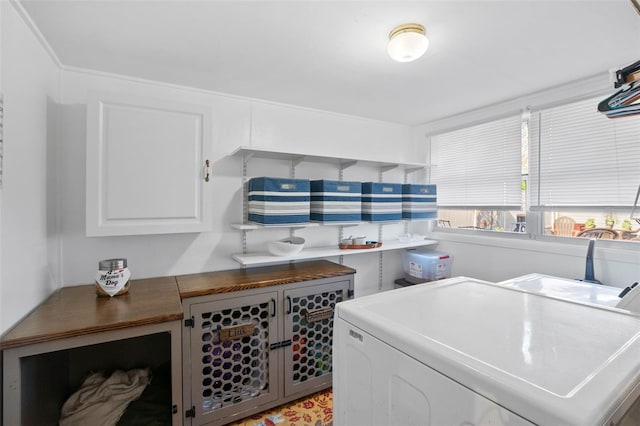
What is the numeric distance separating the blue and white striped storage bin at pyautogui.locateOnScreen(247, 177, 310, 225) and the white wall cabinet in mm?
334

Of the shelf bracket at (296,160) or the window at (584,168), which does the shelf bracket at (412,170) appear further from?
the shelf bracket at (296,160)

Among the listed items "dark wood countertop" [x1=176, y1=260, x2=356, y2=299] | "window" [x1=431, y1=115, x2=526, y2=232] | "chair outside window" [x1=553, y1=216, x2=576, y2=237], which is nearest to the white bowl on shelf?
"dark wood countertop" [x1=176, y1=260, x2=356, y2=299]

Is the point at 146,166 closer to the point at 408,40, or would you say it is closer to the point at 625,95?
the point at 408,40

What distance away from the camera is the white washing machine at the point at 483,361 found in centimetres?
54

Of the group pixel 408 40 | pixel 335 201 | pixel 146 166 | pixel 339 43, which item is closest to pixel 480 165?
pixel 335 201

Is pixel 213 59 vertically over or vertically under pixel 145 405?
over

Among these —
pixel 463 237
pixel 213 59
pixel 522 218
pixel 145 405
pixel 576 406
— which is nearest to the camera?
pixel 576 406

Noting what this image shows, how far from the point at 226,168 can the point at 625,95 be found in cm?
220

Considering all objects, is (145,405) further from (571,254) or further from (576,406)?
(571,254)

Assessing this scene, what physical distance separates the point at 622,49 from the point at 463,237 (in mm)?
1628

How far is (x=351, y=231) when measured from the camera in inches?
111

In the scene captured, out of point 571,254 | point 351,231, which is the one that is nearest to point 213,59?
point 351,231

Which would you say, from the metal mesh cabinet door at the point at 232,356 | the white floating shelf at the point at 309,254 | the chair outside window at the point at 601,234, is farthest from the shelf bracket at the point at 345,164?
the chair outside window at the point at 601,234

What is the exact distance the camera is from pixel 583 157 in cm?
203
